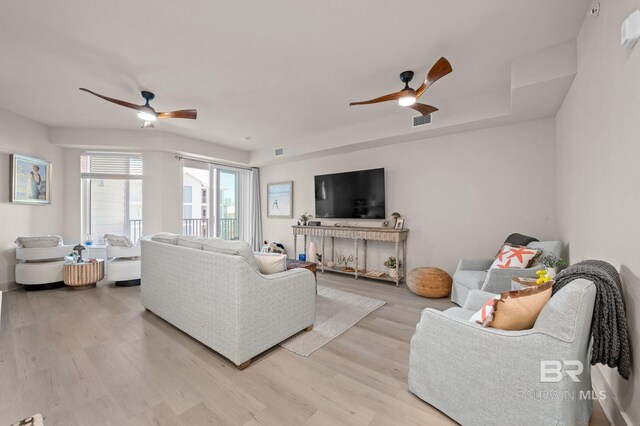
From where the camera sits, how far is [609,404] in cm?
147

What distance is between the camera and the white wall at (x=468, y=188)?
326 centimetres

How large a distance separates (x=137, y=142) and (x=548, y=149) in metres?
6.47

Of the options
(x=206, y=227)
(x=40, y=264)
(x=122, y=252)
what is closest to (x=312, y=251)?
(x=206, y=227)

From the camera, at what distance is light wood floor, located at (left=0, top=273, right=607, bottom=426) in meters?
1.50

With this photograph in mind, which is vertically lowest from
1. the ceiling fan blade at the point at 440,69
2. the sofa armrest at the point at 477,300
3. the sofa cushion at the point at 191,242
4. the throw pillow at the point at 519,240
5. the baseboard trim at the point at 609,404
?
the baseboard trim at the point at 609,404

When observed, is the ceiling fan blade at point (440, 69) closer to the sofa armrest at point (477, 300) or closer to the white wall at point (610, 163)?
the white wall at point (610, 163)

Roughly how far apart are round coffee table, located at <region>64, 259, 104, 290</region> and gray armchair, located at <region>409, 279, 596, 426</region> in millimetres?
4770

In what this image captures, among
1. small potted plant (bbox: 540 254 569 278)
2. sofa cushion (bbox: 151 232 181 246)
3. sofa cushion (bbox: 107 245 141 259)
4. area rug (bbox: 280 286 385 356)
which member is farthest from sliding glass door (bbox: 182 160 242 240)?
small potted plant (bbox: 540 254 569 278)

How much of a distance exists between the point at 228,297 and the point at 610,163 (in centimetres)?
266

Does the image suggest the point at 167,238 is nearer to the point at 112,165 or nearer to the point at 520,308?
the point at 520,308

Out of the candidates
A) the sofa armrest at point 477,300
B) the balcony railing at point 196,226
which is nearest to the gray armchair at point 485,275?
the sofa armrest at point 477,300

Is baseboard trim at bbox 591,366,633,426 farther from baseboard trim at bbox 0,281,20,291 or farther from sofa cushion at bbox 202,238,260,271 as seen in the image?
baseboard trim at bbox 0,281,20,291

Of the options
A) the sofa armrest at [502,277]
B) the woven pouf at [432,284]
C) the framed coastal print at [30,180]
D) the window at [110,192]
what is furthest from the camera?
the window at [110,192]

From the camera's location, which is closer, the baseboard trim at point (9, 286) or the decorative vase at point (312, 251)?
the baseboard trim at point (9, 286)
